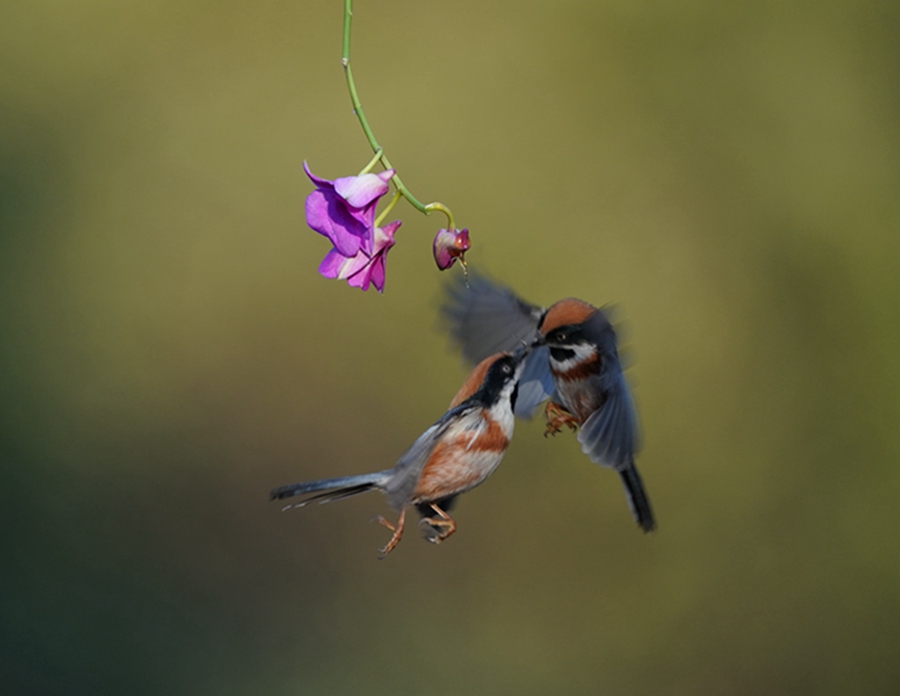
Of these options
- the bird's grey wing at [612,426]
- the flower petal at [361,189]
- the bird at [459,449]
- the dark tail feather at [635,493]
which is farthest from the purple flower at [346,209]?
the dark tail feather at [635,493]

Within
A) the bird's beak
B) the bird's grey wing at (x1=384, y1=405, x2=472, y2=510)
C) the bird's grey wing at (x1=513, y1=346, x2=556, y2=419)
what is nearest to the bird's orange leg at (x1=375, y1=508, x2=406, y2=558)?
the bird's grey wing at (x1=384, y1=405, x2=472, y2=510)

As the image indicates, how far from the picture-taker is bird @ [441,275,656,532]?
1064mm

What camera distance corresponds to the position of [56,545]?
3.20 m

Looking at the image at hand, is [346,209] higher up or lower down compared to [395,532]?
higher up

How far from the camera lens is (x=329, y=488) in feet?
3.10

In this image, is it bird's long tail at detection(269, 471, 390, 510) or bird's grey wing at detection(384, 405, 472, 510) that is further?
bird's grey wing at detection(384, 405, 472, 510)

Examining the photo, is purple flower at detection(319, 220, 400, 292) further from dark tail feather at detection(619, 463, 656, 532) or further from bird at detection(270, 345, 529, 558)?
dark tail feather at detection(619, 463, 656, 532)

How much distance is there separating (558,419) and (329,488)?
0.36 m

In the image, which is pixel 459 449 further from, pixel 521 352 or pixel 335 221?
pixel 335 221

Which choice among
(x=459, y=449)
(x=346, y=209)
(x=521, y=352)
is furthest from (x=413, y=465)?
(x=346, y=209)

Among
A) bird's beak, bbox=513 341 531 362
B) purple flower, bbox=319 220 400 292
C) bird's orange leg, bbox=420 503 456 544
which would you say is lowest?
bird's orange leg, bbox=420 503 456 544

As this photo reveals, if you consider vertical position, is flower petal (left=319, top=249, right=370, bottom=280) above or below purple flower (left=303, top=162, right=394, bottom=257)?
below

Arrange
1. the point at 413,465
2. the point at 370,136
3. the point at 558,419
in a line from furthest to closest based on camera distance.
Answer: the point at 558,419, the point at 413,465, the point at 370,136

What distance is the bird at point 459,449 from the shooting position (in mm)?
1006
